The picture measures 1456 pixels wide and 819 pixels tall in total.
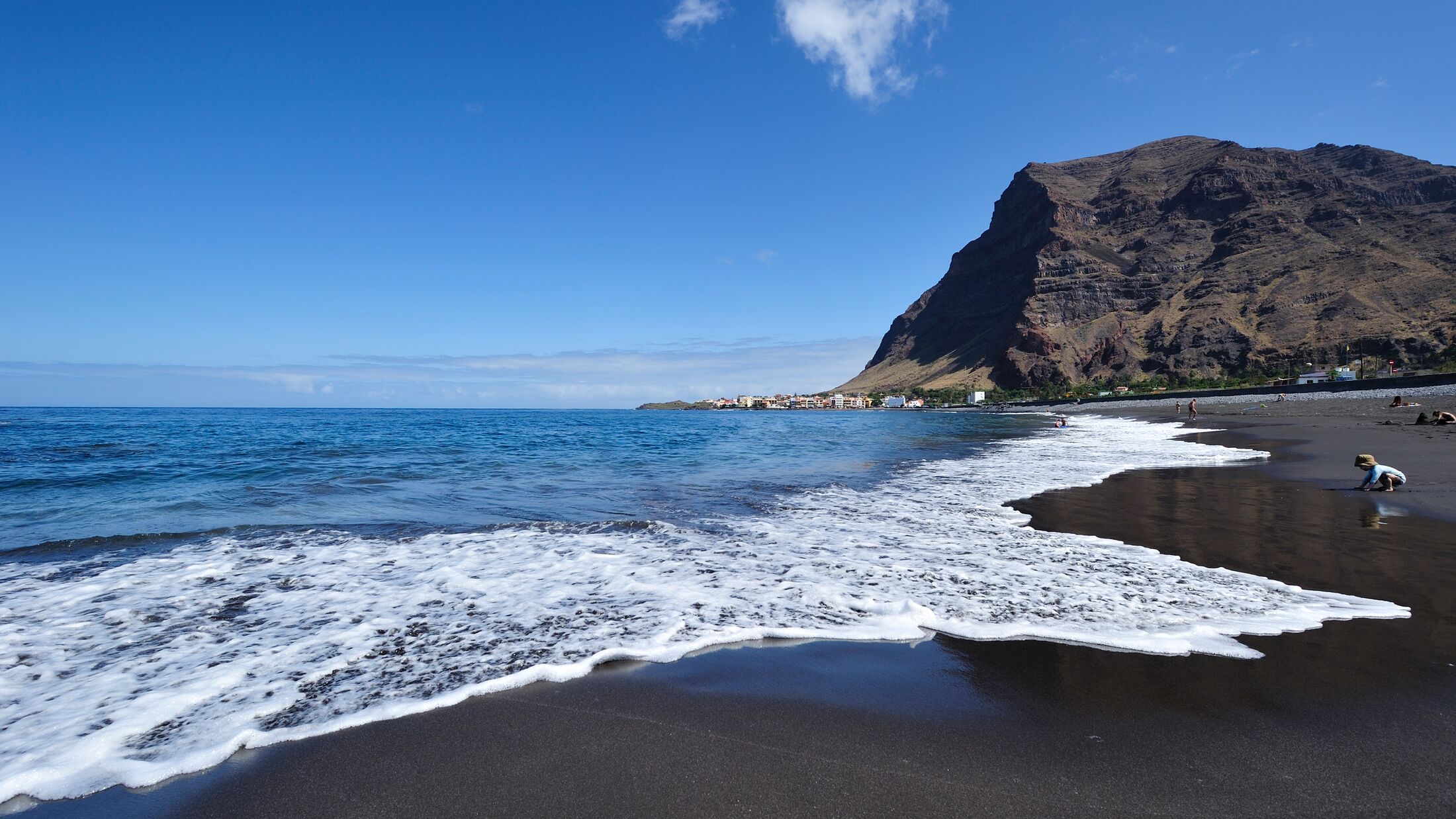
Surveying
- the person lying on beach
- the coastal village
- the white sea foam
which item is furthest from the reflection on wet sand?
the coastal village

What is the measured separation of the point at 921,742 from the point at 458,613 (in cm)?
428

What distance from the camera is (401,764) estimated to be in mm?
3170

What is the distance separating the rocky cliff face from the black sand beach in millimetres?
105004

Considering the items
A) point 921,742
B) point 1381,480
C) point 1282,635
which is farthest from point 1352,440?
point 921,742

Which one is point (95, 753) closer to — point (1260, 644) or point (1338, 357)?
point (1260, 644)

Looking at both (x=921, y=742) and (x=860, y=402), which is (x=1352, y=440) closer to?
(x=921, y=742)

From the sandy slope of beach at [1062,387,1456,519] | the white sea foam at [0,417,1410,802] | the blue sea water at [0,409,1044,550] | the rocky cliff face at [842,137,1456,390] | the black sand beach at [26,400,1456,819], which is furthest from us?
the rocky cliff face at [842,137,1456,390]

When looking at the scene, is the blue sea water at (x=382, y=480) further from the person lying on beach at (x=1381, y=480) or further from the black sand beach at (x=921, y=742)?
the person lying on beach at (x=1381, y=480)

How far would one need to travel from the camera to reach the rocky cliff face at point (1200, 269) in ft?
300

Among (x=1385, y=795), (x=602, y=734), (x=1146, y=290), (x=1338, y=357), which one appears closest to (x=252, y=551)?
(x=602, y=734)

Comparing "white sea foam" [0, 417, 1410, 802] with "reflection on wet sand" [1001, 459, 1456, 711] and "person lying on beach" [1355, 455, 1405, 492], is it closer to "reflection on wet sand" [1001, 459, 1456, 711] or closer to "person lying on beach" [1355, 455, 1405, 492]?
"reflection on wet sand" [1001, 459, 1456, 711]

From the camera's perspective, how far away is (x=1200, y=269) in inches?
5187

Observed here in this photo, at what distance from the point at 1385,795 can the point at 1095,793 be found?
1.24m

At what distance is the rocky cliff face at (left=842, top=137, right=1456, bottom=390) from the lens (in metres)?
91.3
